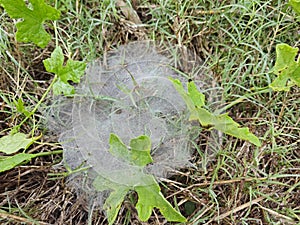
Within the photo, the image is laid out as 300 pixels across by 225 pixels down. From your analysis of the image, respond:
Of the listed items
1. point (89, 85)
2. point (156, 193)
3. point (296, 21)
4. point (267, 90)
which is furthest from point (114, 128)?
point (296, 21)

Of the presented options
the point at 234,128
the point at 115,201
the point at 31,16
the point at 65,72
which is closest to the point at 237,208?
the point at 234,128

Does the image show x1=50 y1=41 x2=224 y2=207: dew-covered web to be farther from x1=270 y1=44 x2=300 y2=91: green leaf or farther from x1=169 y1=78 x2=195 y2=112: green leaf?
x1=270 y1=44 x2=300 y2=91: green leaf

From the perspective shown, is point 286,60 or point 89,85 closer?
point 286,60

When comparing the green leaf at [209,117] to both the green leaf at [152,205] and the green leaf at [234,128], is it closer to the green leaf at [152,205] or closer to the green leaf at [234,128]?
the green leaf at [234,128]

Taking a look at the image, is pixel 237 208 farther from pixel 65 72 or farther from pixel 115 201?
pixel 65 72

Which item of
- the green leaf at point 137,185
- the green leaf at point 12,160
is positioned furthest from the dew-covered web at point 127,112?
the green leaf at point 12,160

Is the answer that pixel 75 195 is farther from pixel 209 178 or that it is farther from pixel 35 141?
pixel 209 178

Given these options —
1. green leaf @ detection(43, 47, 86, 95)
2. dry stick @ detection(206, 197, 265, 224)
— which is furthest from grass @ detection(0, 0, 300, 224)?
green leaf @ detection(43, 47, 86, 95)
